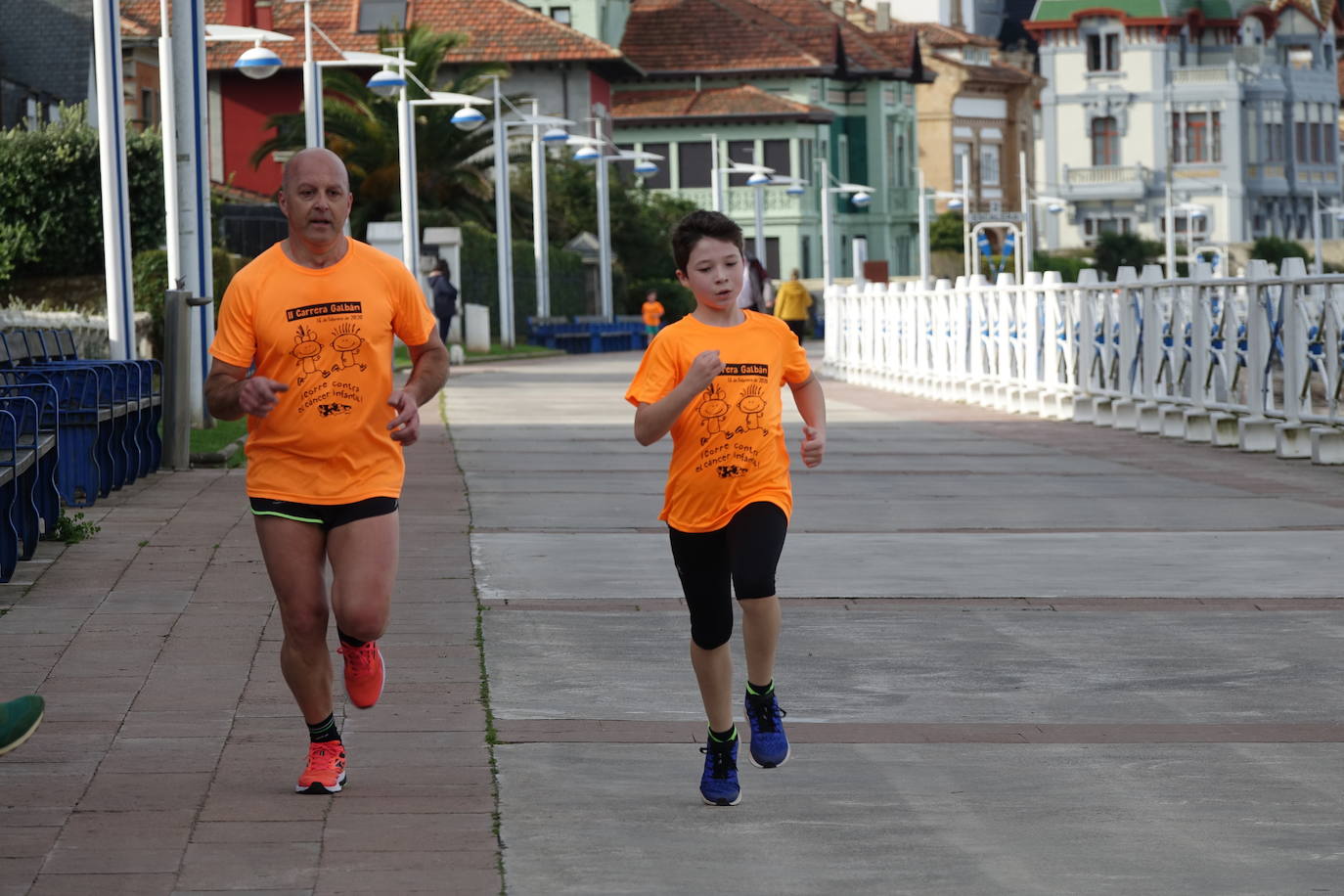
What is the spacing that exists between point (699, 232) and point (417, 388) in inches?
32.6

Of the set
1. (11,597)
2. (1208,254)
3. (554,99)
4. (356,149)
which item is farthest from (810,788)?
(1208,254)

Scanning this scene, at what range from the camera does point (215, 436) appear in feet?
65.1

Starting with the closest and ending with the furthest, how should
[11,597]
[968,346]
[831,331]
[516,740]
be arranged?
[516,740], [11,597], [968,346], [831,331]

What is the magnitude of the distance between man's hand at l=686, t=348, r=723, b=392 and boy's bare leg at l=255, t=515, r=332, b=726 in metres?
1.05

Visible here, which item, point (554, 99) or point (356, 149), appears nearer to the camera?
point (356, 149)

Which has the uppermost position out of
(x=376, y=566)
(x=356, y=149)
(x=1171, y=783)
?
(x=356, y=149)

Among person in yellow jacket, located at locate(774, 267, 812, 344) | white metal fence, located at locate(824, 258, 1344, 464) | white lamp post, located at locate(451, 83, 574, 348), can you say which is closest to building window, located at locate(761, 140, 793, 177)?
white lamp post, located at locate(451, 83, 574, 348)

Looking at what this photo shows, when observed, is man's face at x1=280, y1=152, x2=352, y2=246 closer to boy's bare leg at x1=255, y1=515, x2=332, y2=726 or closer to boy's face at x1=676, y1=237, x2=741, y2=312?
boy's bare leg at x1=255, y1=515, x2=332, y2=726

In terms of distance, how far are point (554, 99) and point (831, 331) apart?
3876 cm

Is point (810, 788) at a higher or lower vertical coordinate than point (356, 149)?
lower

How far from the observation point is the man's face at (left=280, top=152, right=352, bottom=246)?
6137 mm

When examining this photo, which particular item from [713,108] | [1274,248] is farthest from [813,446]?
[1274,248]

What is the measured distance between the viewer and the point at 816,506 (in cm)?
1445

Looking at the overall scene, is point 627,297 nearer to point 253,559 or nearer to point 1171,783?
point 253,559
